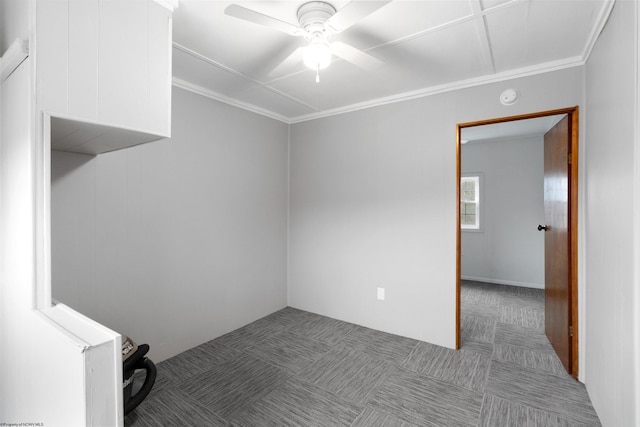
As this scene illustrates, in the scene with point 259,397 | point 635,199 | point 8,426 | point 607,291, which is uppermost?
point 635,199

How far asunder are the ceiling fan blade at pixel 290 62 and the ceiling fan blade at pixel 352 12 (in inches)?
25.8

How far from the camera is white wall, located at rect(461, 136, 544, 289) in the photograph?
5094mm

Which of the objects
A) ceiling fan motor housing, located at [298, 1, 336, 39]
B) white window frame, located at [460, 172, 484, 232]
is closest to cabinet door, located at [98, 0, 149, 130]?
ceiling fan motor housing, located at [298, 1, 336, 39]

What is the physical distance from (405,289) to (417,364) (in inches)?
29.5

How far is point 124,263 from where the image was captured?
95.0 inches

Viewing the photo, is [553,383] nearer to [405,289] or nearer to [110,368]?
[405,289]

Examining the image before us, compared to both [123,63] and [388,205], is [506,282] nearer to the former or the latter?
[388,205]

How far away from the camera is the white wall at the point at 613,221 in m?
1.37

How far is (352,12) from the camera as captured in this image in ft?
4.77

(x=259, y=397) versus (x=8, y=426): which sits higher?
(x=8, y=426)

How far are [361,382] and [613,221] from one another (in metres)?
1.90

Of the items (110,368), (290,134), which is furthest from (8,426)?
(290,134)

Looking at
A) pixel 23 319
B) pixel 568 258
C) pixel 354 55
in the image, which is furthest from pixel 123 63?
pixel 568 258

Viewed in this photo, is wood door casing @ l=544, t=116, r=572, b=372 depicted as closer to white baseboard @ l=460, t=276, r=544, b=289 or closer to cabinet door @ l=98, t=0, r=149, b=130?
white baseboard @ l=460, t=276, r=544, b=289
